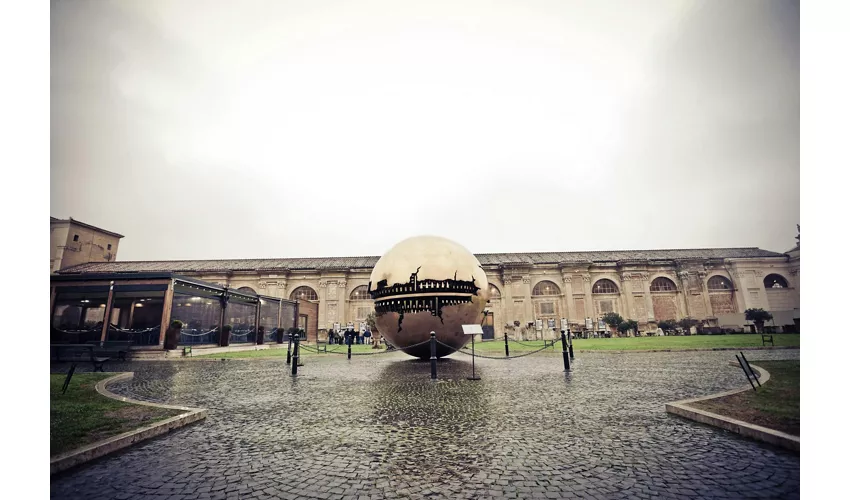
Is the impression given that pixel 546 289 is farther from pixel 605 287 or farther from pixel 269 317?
pixel 269 317

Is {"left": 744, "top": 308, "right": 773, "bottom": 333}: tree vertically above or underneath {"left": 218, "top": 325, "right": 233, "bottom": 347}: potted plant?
above

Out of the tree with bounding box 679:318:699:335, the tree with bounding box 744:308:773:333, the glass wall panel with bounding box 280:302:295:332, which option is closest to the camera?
the tree with bounding box 744:308:773:333

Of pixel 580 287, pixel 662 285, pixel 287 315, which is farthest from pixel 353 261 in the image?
pixel 662 285

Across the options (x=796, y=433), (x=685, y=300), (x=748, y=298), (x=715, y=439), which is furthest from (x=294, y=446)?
(x=748, y=298)

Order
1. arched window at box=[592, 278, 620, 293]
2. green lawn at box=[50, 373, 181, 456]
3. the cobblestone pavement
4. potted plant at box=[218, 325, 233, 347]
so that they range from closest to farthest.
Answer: the cobblestone pavement, green lawn at box=[50, 373, 181, 456], potted plant at box=[218, 325, 233, 347], arched window at box=[592, 278, 620, 293]

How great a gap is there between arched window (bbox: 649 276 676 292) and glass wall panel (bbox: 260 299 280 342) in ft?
124

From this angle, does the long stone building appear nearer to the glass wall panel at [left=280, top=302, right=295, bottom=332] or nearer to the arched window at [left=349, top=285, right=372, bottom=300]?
the arched window at [left=349, top=285, right=372, bottom=300]

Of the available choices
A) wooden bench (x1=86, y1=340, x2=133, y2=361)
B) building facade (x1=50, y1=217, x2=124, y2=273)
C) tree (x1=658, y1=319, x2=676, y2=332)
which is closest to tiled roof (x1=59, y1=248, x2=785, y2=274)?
building facade (x1=50, y1=217, x2=124, y2=273)

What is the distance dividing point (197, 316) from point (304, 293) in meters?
17.6

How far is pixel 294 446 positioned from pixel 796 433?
4.65m

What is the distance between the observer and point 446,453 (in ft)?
10.2

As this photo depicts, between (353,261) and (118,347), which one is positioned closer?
(118,347)

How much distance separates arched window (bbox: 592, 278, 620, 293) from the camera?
3841 cm

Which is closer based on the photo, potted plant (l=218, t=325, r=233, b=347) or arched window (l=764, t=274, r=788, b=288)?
potted plant (l=218, t=325, r=233, b=347)
